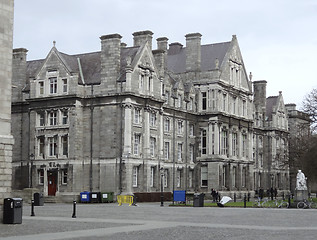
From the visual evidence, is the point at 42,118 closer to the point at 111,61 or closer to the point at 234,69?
the point at 111,61

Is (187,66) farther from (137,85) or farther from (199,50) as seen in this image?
(137,85)

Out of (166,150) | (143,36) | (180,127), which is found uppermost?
(143,36)

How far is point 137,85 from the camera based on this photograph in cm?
6219

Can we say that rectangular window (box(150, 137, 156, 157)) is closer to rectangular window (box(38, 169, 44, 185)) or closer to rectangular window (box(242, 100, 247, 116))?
rectangular window (box(38, 169, 44, 185))

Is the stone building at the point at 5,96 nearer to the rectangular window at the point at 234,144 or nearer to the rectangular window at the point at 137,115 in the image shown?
the rectangular window at the point at 137,115

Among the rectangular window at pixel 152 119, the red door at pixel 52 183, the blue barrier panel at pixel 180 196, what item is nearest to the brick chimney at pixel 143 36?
the rectangular window at pixel 152 119

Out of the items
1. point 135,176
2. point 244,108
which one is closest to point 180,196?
point 135,176

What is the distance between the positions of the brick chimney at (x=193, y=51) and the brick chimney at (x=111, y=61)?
16048mm

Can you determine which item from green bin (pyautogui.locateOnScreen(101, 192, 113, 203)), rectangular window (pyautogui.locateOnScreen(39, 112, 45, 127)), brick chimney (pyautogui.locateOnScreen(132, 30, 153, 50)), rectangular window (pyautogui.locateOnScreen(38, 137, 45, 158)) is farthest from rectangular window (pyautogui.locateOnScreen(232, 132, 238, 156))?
rectangular window (pyautogui.locateOnScreen(39, 112, 45, 127))

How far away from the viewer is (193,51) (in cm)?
7612

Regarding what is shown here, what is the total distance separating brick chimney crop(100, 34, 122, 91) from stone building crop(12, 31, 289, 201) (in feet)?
0.33

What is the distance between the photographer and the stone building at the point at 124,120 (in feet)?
201

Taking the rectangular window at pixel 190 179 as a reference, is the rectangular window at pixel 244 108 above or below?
above

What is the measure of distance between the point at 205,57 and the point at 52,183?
26710mm
